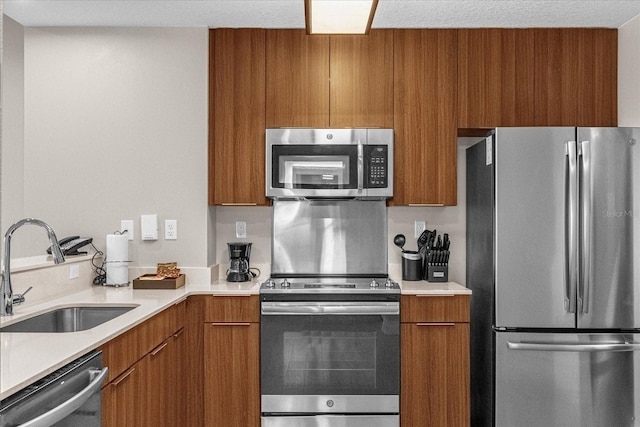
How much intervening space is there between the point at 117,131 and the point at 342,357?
192 cm

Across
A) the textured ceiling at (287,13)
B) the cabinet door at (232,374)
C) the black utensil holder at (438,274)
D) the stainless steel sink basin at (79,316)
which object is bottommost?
the cabinet door at (232,374)

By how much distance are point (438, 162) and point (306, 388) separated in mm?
1558

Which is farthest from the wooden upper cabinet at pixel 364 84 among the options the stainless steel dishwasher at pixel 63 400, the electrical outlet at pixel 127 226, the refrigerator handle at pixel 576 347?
the stainless steel dishwasher at pixel 63 400

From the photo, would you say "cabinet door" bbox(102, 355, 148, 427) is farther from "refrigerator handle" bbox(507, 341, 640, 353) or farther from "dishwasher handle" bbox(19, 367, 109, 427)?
"refrigerator handle" bbox(507, 341, 640, 353)

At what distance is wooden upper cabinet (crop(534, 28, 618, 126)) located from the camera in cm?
319

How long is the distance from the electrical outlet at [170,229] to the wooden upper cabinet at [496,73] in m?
1.87

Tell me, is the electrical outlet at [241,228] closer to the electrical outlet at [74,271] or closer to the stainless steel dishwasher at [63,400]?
the electrical outlet at [74,271]

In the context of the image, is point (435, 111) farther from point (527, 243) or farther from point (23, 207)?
point (23, 207)

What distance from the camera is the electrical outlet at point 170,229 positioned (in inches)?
125

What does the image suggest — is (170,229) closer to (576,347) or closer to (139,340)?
(139,340)

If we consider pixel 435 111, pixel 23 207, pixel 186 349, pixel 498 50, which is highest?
pixel 498 50

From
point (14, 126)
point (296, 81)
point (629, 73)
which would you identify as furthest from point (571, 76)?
point (14, 126)

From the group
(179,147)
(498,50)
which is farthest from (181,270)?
(498,50)

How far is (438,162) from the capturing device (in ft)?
10.5
